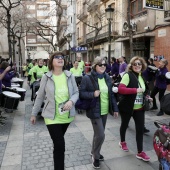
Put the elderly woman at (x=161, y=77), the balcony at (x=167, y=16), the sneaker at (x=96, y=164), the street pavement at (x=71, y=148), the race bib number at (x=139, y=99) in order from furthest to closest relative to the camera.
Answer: the balcony at (x=167, y=16), the elderly woman at (x=161, y=77), the race bib number at (x=139, y=99), the street pavement at (x=71, y=148), the sneaker at (x=96, y=164)

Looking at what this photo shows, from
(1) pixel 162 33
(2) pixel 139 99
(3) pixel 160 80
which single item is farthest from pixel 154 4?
(2) pixel 139 99

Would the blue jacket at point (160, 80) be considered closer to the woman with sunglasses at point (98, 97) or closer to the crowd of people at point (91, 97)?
the crowd of people at point (91, 97)

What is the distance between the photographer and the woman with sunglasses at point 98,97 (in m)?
3.62

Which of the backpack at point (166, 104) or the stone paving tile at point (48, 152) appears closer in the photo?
the backpack at point (166, 104)

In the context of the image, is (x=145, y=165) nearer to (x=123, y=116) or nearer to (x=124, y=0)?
(x=123, y=116)

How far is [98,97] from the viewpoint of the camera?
3643 mm

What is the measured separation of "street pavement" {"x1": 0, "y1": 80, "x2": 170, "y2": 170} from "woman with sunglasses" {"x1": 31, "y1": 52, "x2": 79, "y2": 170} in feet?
2.60

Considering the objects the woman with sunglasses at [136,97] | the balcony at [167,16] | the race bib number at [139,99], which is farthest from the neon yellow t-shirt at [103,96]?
the balcony at [167,16]

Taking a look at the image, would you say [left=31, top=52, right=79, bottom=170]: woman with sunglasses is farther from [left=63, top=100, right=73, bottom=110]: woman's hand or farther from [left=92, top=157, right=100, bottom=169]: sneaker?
[left=92, top=157, right=100, bottom=169]: sneaker

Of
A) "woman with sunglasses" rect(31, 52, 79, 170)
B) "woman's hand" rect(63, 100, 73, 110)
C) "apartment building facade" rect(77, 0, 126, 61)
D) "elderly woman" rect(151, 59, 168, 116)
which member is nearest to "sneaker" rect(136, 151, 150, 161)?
"woman with sunglasses" rect(31, 52, 79, 170)

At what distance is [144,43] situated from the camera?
1480 centimetres

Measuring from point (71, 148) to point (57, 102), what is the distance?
66.6 inches

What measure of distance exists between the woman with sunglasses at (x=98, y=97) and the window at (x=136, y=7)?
1264 cm

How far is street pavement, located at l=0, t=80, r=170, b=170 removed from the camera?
12.8 ft
